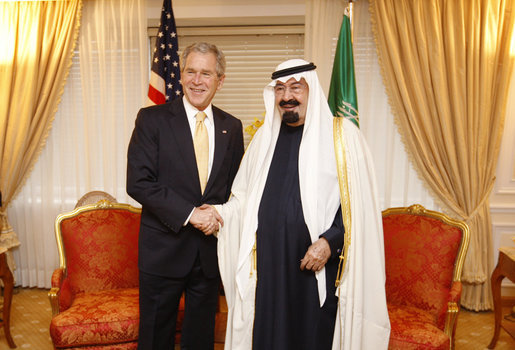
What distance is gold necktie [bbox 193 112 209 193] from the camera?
6.49ft

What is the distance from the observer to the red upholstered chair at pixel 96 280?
2.31m

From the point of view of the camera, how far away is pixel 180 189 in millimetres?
1945

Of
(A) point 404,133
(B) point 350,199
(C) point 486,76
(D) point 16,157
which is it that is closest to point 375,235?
(B) point 350,199

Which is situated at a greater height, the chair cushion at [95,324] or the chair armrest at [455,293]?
the chair armrest at [455,293]

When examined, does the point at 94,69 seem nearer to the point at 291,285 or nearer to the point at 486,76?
the point at 291,285

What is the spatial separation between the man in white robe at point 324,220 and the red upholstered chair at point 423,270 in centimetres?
58

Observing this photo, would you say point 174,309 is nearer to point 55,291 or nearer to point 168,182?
point 168,182

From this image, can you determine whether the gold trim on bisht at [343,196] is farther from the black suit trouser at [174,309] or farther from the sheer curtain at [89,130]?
the sheer curtain at [89,130]

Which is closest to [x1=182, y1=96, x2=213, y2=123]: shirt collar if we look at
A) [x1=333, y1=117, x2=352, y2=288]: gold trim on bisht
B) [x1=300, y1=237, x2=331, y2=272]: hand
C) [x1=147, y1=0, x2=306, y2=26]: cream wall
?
[x1=333, y1=117, x2=352, y2=288]: gold trim on bisht

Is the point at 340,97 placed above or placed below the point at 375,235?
above


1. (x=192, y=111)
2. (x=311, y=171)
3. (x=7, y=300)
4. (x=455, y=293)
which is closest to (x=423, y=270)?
(x=455, y=293)

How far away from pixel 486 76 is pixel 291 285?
8.87 feet

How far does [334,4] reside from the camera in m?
3.48

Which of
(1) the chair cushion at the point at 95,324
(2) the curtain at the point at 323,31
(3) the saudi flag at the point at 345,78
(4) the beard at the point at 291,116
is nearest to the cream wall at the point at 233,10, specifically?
(2) the curtain at the point at 323,31
